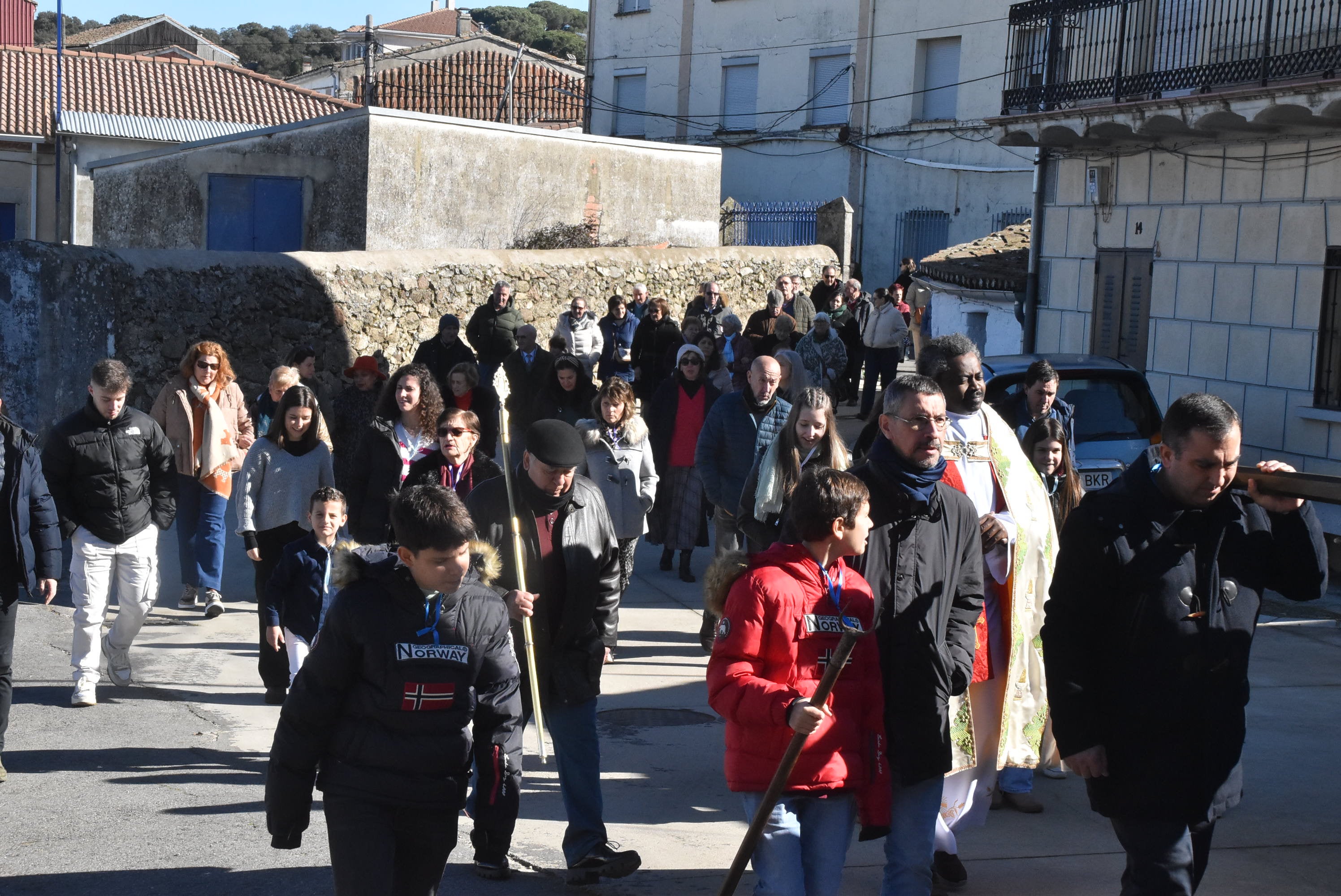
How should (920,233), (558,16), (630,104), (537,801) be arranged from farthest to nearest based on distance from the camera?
(558,16) → (630,104) → (920,233) → (537,801)

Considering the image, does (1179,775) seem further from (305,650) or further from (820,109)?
(820,109)

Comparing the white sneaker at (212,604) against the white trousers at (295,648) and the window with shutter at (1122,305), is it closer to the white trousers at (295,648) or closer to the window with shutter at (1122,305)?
the white trousers at (295,648)

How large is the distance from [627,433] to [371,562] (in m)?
5.02

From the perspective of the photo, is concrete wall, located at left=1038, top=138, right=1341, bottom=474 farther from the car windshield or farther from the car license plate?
the car license plate

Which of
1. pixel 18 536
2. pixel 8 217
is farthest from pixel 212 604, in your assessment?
pixel 8 217

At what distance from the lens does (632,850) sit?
17.3ft

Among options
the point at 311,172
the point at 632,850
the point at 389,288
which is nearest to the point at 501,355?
the point at 389,288

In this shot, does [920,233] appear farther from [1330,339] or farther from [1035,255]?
[1330,339]

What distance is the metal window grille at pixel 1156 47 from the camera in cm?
1202

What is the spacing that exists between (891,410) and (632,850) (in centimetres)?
206

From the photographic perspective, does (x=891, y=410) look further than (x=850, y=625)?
Yes

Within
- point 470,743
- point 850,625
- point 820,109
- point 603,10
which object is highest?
point 603,10

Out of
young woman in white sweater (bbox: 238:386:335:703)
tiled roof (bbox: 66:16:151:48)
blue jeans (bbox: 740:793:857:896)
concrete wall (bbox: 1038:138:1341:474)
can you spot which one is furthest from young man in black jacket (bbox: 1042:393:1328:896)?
tiled roof (bbox: 66:16:151:48)

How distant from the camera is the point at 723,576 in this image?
3.87 metres
